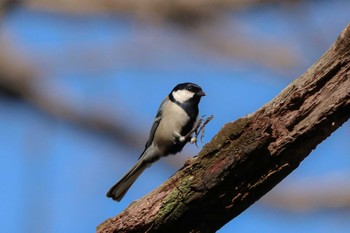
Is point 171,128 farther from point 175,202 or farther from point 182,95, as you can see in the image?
point 175,202

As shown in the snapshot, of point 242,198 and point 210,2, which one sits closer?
point 242,198

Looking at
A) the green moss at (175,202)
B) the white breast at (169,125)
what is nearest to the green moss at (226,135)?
the green moss at (175,202)

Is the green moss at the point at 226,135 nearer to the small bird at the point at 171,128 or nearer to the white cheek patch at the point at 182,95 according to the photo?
the small bird at the point at 171,128

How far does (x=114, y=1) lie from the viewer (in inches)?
155

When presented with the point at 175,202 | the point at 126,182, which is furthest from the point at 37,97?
the point at 175,202

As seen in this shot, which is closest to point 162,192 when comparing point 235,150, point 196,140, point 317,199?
point 235,150

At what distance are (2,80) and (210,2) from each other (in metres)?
1.26

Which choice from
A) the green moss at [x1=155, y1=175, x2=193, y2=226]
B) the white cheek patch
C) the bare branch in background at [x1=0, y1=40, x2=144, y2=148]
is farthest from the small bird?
the green moss at [x1=155, y1=175, x2=193, y2=226]

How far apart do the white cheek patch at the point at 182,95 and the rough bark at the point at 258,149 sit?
58.7 inches

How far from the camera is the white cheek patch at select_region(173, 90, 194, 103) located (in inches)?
143

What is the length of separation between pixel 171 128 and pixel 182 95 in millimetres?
255

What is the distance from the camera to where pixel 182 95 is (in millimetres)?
3670

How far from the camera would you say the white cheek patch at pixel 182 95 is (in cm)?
364

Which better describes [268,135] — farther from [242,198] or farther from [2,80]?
[2,80]
